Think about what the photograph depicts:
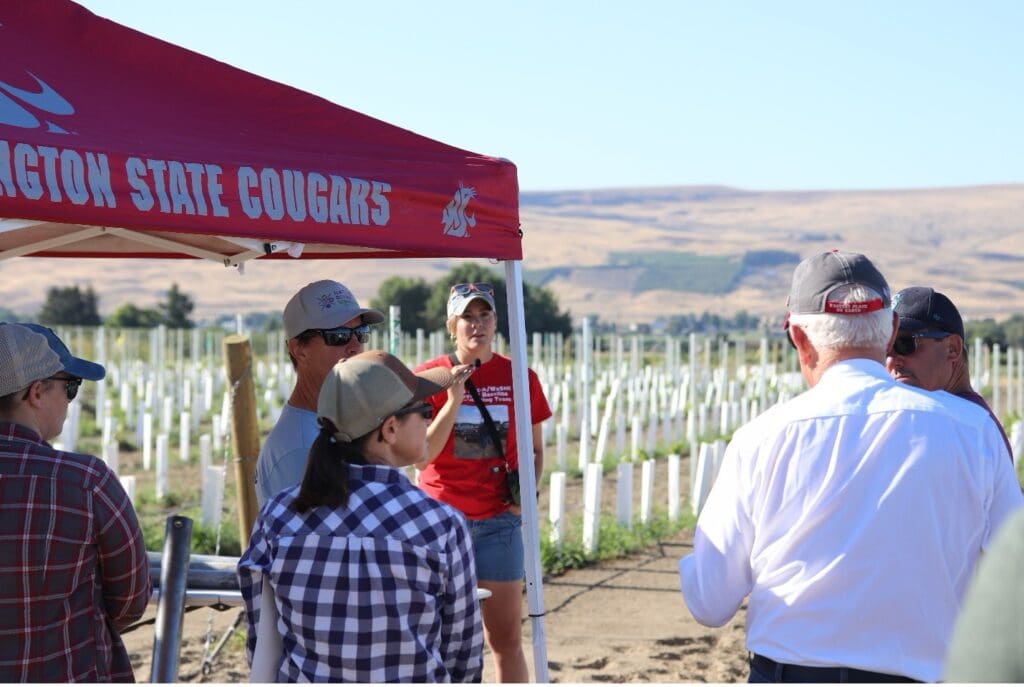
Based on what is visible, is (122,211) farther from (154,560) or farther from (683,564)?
(683,564)

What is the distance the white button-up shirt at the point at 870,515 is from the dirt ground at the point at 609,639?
3451 mm

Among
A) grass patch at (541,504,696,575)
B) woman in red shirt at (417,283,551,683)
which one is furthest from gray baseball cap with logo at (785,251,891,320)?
grass patch at (541,504,696,575)

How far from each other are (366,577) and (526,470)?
1745 millimetres

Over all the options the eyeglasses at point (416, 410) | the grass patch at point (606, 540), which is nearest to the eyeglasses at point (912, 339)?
the eyeglasses at point (416, 410)

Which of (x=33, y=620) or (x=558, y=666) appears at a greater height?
(x=33, y=620)

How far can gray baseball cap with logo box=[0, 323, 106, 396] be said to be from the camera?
304 cm

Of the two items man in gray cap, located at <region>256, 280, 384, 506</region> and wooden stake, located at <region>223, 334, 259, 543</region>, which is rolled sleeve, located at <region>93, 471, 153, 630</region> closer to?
man in gray cap, located at <region>256, 280, 384, 506</region>

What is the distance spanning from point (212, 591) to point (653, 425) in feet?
43.8

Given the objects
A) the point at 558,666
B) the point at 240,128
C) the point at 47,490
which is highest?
the point at 240,128

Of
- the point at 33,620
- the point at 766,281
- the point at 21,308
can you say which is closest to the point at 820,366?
the point at 33,620

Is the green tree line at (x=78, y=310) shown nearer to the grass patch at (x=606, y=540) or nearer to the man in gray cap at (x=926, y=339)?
the grass patch at (x=606, y=540)

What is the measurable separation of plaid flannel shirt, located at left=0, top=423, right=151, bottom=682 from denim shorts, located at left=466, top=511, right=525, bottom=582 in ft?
5.92

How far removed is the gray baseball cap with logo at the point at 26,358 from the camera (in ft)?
9.97

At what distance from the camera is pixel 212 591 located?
141 inches
